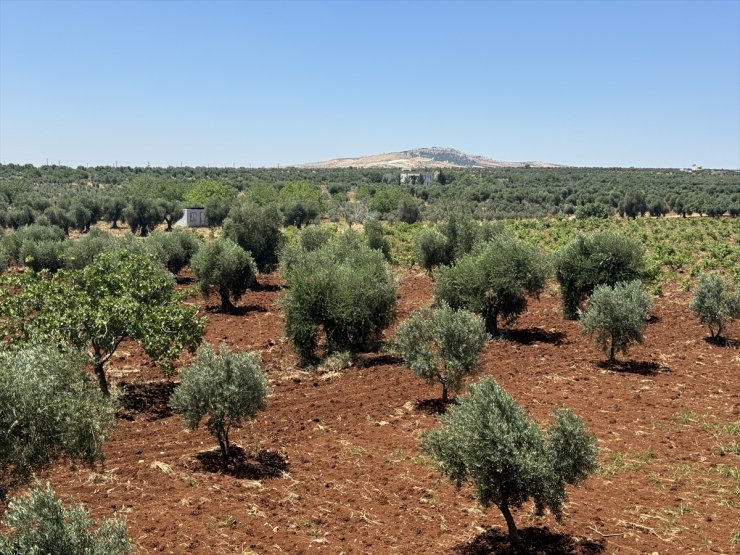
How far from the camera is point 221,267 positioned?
138 feet

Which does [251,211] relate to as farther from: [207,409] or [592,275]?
[207,409]

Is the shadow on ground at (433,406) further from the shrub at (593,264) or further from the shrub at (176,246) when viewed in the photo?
the shrub at (176,246)

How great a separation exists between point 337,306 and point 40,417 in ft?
61.4

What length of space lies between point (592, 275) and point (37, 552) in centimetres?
3254

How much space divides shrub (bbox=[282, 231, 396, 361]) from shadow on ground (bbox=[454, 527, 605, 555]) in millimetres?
16245

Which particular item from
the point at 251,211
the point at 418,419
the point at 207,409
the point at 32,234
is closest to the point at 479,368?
the point at 418,419

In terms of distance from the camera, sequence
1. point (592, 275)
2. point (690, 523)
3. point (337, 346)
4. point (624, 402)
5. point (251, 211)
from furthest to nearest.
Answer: point (251, 211) < point (592, 275) < point (337, 346) < point (624, 402) < point (690, 523)

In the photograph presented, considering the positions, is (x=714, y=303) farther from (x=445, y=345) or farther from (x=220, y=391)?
(x=220, y=391)

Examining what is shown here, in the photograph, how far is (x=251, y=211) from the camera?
179 ft

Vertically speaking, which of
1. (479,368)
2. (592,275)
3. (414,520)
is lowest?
(414,520)

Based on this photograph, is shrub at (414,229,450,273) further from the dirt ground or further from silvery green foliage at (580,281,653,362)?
silvery green foliage at (580,281,653,362)

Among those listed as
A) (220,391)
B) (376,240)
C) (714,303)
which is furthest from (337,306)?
(376,240)

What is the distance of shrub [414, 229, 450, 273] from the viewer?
5156 cm

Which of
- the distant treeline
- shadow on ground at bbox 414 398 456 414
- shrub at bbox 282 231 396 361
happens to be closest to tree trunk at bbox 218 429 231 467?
shadow on ground at bbox 414 398 456 414
